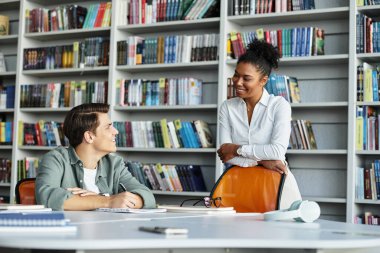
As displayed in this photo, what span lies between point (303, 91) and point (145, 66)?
1.24 m

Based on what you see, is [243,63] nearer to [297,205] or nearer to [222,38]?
[222,38]

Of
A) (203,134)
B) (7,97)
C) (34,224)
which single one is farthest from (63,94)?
(34,224)

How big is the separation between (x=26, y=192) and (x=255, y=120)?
138 centimetres

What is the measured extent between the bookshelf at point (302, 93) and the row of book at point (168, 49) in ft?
0.20

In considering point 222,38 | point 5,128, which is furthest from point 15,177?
point 222,38

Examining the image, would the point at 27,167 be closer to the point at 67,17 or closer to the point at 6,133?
the point at 6,133

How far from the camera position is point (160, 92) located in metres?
5.09

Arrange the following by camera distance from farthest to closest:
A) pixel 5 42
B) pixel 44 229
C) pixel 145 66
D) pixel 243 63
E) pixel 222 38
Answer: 1. pixel 5 42
2. pixel 145 66
3. pixel 222 38
4. pixel 243 63
5. pixel 44 229

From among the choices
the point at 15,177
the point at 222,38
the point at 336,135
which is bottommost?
the point at 15,177

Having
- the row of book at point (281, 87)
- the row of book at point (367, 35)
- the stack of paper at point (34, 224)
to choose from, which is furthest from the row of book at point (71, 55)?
the stack of paper at point (34, 224)

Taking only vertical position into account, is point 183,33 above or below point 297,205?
above

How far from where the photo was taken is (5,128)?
5809 millimetres

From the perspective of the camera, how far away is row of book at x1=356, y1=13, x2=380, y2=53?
14.2ft

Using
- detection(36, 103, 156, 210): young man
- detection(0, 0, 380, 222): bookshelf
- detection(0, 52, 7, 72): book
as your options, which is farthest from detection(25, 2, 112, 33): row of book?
detection(36, 103, 156, 210): young man
